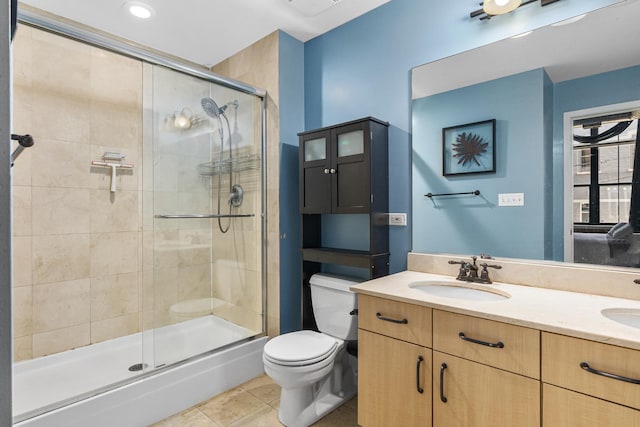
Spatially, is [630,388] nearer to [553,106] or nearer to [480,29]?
[553,106]

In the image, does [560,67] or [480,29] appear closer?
[560,67]

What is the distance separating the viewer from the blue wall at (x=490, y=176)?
5.32ft

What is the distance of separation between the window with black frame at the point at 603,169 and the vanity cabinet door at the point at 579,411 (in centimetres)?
82

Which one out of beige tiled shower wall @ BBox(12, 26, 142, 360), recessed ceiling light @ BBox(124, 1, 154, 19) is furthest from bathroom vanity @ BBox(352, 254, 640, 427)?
recessed ceiling light @ BBox(124, 1, 154, 19)

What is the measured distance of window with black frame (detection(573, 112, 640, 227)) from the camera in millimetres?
1417

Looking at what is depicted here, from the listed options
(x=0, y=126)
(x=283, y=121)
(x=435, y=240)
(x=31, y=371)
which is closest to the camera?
(x=0, y=126)

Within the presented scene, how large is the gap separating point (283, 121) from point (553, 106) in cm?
173

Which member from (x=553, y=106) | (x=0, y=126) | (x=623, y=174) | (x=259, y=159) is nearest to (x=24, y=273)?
(x=259, y=159)

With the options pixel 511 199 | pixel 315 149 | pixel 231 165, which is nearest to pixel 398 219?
pixel 511 199

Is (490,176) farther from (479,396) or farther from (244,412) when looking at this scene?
(244,412)

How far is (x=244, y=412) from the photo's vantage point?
1.95 m

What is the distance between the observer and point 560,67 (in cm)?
157

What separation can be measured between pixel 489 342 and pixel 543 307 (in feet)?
0.89

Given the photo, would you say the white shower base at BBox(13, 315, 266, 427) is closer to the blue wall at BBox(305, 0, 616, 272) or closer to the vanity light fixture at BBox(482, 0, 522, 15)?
the blue wall at BBox(305, 0, 616, 272)
